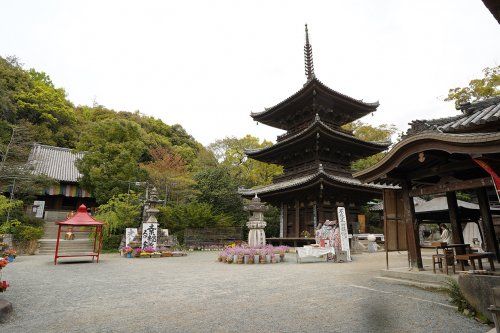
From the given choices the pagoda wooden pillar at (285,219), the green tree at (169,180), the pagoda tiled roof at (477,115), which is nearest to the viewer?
the pagoda tiled roof at (477,115)

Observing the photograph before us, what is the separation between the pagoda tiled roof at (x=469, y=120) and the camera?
6.33 meters

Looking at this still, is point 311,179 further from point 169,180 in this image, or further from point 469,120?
point 169,180

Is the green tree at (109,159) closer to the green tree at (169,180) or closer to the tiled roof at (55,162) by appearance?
the green tree at (169,180)

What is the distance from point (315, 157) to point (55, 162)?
2824 cm

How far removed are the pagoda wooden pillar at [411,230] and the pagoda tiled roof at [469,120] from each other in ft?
5.52

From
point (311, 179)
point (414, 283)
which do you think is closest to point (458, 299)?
point (414, 283)

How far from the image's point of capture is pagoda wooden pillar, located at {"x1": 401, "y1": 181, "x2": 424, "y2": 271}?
305 inches

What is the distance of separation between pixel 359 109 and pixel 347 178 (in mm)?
6152

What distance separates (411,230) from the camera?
7898 millimetres

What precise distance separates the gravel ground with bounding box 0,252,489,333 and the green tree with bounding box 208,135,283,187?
23287mm

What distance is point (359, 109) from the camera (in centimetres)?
2367

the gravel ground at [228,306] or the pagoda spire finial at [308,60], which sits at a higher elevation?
the pagoda spire finial at [308,60]

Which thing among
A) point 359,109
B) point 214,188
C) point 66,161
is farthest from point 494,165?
point 66,161

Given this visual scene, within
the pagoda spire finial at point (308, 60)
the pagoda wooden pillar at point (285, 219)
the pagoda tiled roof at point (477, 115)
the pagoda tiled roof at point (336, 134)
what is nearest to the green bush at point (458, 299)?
the pagoda tiled roof at point (477, 115)
